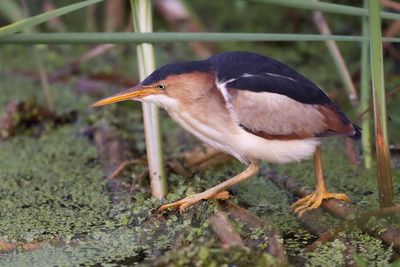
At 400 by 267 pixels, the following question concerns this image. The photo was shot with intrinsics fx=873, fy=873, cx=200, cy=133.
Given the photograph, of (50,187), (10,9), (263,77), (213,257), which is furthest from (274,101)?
(10,9)

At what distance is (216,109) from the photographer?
2.65 metres

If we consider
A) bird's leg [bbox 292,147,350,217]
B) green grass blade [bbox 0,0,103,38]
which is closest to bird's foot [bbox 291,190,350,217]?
bird's leg [bbox 292,147,350,217]

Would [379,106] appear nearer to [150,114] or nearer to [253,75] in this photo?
[253,75]

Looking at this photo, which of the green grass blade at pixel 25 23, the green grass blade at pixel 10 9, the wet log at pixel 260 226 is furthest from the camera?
the green grass blade at pixel 10 9

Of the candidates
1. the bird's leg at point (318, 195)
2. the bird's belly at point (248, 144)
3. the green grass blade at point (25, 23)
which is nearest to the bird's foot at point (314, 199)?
the bird's leg at point (318, 195)

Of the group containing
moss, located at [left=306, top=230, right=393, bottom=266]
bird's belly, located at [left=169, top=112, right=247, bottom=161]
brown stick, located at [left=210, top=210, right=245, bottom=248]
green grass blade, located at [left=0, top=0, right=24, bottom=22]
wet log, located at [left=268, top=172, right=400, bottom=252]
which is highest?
green grass blade, located at [left=0, top=0, right=24, bottom=22]

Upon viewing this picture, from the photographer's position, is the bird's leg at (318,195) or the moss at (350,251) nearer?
the moss at (350,251)

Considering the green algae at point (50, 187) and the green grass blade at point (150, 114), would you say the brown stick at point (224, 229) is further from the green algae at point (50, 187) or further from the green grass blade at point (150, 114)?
the green algae at point (50, 187)

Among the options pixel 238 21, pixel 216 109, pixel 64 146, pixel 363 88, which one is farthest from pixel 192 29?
pixel 216 109

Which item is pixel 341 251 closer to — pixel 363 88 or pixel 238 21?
pixel 363 88

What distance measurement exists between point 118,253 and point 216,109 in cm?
53

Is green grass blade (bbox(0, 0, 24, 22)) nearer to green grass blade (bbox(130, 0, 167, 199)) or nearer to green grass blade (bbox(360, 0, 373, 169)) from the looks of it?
green grass blade (bbox(130, 0, 167, 199))

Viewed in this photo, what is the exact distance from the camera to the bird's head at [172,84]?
265 centimetres

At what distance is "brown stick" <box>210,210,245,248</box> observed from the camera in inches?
95.7
